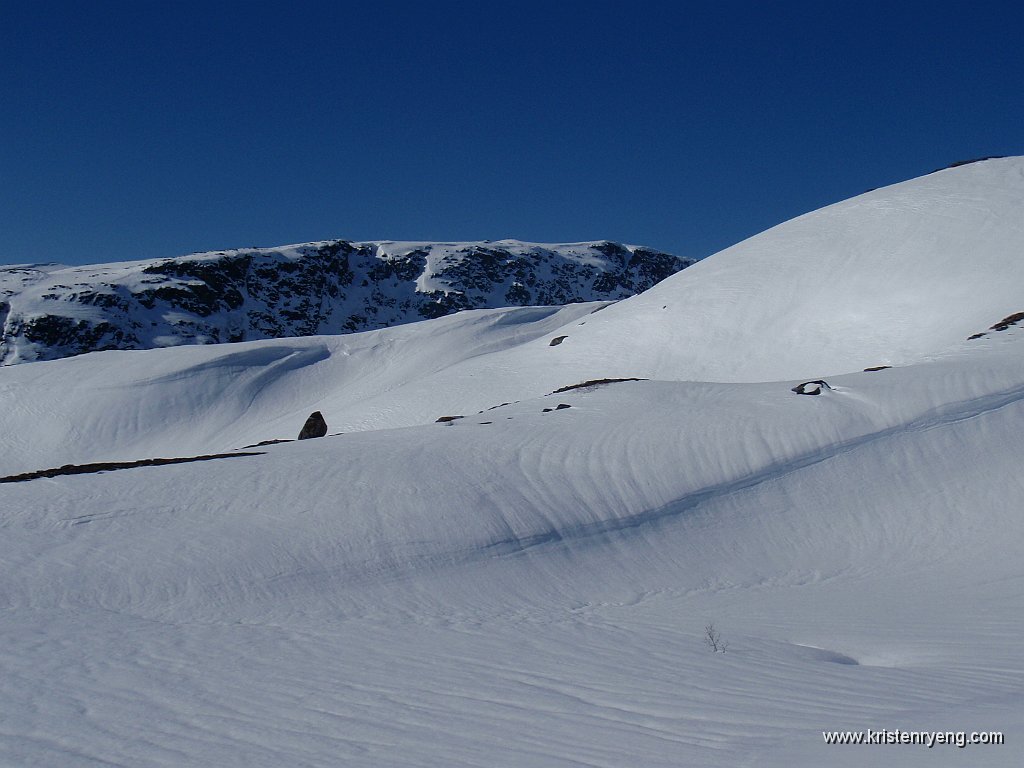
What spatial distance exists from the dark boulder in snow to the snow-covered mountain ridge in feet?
349

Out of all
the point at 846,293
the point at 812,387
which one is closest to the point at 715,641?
the point at 812,387

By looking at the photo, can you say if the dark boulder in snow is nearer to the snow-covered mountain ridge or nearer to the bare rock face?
the bare rock face

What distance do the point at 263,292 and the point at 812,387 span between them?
5634 inches

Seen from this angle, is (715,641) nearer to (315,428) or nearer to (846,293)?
(315,428)

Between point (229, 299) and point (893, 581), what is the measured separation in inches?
5525

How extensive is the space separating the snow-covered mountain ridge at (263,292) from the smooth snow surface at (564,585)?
104 m

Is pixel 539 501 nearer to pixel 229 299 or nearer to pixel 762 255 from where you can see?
pixel 762 255

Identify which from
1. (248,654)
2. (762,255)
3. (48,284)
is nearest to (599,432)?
(248,654)

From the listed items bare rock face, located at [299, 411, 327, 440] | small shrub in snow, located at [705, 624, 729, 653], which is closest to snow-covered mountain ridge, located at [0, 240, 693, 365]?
bare rock face, located at [299, 411, 327, 440]

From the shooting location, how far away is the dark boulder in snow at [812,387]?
52.2ft

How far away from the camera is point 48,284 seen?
404 ft

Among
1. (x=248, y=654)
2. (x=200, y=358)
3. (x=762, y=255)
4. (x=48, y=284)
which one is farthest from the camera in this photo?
(x=48, y=284)

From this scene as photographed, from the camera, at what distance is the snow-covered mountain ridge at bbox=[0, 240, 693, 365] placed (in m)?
110

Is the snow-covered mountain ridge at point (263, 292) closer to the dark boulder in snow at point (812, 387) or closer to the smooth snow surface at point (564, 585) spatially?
the smooth snow surface at point (564, 585)
